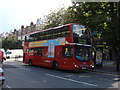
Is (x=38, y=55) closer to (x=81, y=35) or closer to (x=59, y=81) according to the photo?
(x=81, y=35)

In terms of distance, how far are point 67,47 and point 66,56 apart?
0.84 meters

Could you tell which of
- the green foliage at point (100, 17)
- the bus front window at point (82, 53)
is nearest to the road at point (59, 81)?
the bus front window at point (82, 53)

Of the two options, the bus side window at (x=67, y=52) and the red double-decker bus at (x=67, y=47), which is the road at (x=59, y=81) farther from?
the bus side window at (x=67, y=52)

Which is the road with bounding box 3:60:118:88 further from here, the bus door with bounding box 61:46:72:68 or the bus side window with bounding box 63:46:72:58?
the bus side window with bounding box 63:46:72:58

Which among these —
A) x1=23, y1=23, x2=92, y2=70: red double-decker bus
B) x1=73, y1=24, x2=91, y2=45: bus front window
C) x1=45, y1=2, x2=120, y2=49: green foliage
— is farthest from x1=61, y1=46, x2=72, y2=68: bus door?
x1=45, y1=2, x2=120, y2=49: green foliage

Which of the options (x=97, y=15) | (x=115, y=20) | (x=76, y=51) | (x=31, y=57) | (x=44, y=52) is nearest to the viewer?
(x=76, y=51)

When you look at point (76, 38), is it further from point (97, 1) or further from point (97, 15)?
point (97, 1)

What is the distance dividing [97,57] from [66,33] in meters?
5.98

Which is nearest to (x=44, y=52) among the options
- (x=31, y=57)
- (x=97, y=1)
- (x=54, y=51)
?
(x=54, y=51)

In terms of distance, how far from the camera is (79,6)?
64.8 feet

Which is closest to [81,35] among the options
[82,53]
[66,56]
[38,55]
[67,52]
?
[82,53]

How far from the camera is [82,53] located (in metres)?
15.3

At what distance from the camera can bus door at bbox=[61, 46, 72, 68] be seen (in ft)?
49.8

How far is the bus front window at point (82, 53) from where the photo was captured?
15028 mm
